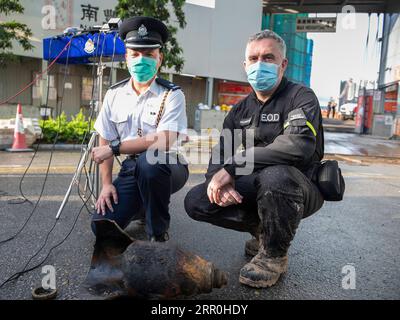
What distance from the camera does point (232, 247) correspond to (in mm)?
2814

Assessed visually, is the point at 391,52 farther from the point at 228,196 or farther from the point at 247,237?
the point at 228,196

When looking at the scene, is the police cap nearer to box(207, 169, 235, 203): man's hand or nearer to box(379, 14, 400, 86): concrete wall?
box(207, 169, 235, 203): man's hand

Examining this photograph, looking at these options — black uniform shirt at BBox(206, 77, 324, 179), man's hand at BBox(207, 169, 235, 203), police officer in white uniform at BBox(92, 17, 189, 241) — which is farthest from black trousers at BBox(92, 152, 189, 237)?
man's hand at BBox(207, 169, 235, 203)

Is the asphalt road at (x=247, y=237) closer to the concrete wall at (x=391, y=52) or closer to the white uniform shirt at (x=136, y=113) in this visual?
the white uniform shirt at (x=136, y=113)

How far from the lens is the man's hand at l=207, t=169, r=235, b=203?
2.18 m

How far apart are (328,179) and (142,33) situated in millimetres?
1564

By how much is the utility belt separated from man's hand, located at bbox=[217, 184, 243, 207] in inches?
19.7

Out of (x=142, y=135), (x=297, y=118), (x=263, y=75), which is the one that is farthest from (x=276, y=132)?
(x=142, y=135)

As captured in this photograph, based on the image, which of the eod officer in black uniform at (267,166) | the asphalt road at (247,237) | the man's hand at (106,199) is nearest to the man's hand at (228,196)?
the eod officer in black uniform at (267,166)

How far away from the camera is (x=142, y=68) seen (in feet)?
8.63

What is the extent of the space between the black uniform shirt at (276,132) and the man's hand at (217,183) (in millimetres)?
34

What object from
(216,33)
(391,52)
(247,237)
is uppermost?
Result: (216,33)

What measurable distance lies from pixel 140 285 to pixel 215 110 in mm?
16148
